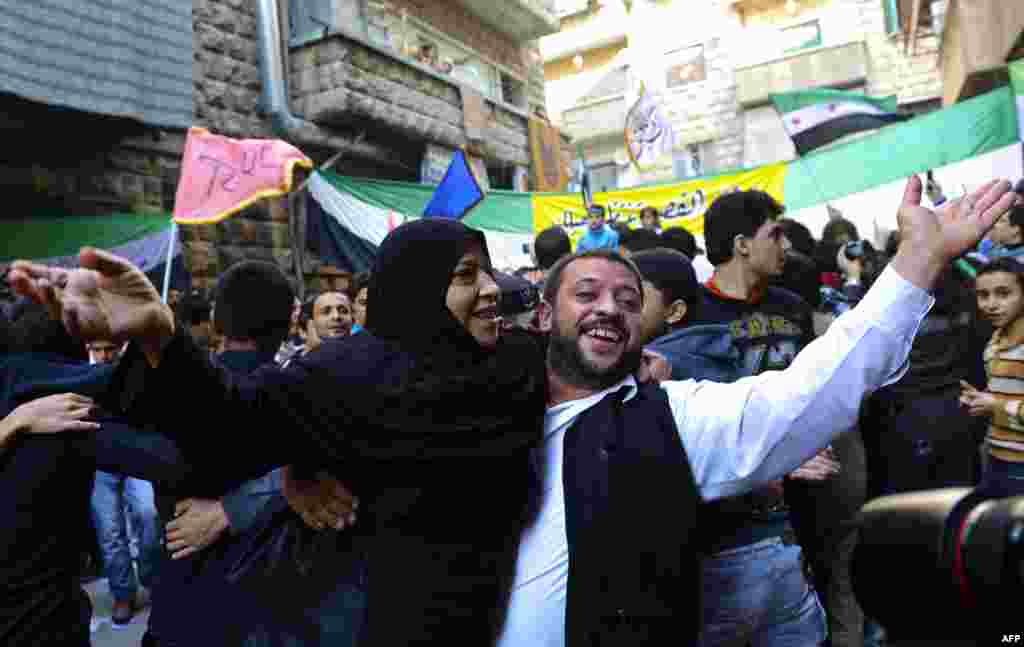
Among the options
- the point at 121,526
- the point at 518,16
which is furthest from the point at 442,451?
the point at 518,16

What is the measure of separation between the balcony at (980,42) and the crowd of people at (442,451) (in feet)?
24.0

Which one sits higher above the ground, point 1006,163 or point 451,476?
point 1006,163

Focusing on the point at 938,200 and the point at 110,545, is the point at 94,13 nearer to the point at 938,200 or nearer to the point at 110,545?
the point at 110,545

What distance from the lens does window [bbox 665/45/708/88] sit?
21.4m

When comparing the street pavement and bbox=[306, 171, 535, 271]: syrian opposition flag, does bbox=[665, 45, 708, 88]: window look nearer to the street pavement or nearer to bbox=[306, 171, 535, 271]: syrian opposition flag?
bbox=[306, 171, 535, 271]: syrian opposition flag

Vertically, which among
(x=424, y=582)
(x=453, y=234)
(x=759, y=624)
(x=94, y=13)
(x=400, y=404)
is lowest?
(x=759, y=624)

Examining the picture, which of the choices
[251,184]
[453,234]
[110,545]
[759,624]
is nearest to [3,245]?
[251,184]

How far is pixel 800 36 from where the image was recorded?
21.6 meters

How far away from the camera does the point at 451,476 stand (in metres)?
1.53

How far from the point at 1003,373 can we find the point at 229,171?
4.84m

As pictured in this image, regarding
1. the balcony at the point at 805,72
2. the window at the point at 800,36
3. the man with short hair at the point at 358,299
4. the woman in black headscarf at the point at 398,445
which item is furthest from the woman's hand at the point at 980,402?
the window at the point at 800,36

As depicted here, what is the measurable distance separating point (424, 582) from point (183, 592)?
3.15ft

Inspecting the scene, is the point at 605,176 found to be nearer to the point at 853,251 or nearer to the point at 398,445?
the point at 853,251

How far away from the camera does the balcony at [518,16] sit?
14156 millimetres
